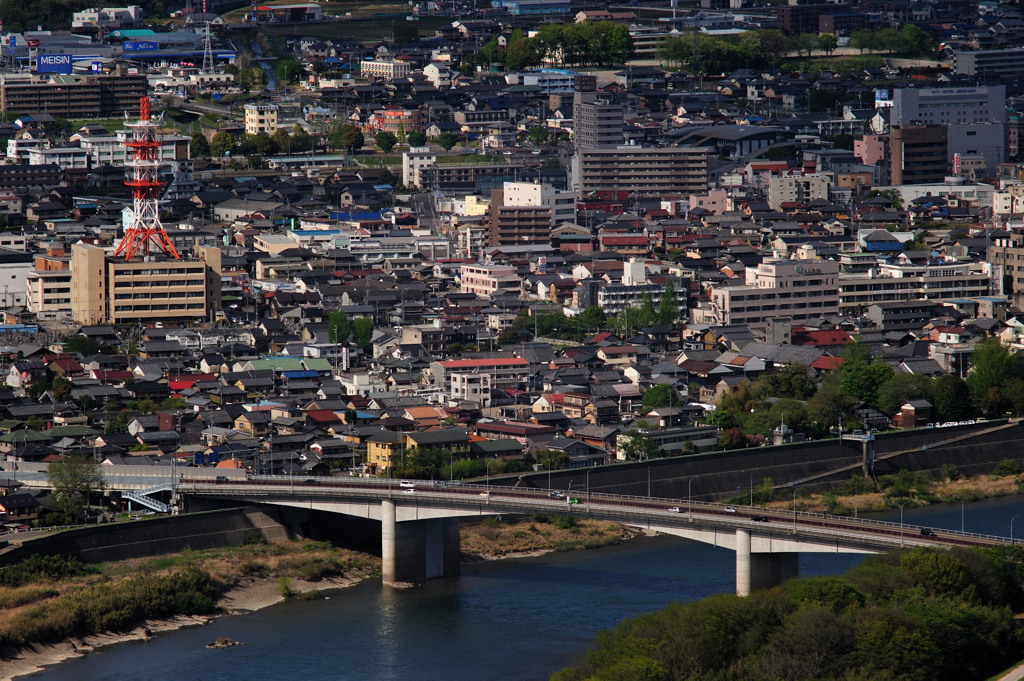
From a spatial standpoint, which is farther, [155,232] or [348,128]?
[348,128]

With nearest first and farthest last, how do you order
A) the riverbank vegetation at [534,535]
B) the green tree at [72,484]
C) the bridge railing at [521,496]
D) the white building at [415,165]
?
1. the bridge railing at [521,496]
2. the green tree at [72,484]
3. the riverbank vegetation at [534,535]
4. the white building at [415,165]

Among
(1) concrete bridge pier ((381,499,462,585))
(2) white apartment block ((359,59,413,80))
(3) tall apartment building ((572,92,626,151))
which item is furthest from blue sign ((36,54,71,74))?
(1) concrete bridge pier ((381,499,462,585))

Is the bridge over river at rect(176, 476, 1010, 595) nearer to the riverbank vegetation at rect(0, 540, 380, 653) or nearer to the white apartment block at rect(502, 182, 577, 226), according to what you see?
the riverbank vegetation at rect(0, 540, 380, 653)

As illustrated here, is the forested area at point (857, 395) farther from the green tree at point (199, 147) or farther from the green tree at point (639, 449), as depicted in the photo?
the green tree at point (199, 147)

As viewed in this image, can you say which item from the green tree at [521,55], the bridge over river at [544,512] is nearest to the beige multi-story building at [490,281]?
the bridge over river at [544,512]

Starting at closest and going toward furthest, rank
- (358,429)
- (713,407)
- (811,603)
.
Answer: (811,603), (358,429), (713,407)

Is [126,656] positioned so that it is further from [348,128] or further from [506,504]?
[348,128]

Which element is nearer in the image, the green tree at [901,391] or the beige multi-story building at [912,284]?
the green tree at [901,391]

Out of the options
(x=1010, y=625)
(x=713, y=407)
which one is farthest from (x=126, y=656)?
(x=713, y=407)
